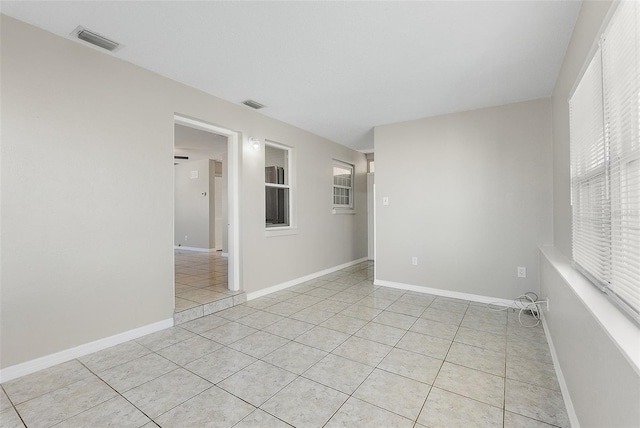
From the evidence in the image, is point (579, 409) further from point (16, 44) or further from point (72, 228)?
point (16, 44)

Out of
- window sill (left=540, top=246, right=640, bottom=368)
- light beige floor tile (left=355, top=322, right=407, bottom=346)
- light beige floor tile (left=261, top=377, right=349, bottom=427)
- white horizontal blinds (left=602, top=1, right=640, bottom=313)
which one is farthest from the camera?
light beige floor tile (left=355, top=322, right=407, bottom=346)

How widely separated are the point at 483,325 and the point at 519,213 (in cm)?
148

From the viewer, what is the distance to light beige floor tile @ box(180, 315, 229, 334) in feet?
9.41

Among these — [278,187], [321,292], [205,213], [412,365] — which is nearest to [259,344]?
[412,365]

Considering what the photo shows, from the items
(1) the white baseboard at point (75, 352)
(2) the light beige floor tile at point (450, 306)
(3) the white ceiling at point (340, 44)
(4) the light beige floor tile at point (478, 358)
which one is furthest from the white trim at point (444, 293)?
(1) the white baseboard at point (75, 352)

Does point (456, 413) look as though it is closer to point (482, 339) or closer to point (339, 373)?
point (339, 373)

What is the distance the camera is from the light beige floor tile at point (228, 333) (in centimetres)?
264

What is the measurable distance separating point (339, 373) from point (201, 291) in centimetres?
242

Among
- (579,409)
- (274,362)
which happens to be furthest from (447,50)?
(274,362)

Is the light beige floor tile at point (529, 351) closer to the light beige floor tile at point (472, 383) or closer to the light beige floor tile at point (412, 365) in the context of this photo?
the light beige floor tile at point (472, 383)

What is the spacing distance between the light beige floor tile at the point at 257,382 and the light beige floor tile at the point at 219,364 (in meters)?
0.06

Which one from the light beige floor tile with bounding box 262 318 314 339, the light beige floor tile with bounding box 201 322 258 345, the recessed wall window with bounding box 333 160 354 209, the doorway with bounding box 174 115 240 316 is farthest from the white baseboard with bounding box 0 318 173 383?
the recessed wall window with bounding box 333 160 354 209

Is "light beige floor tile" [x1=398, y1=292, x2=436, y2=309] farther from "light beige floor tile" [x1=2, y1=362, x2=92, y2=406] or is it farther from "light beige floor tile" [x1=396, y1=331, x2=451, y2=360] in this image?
"light beige floor tile" [x1=2, y1=362, x2=92, y2=406]

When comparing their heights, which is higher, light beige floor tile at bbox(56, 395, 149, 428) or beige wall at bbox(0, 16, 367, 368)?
beige wall at bbox(0, 16, 367, 368)
